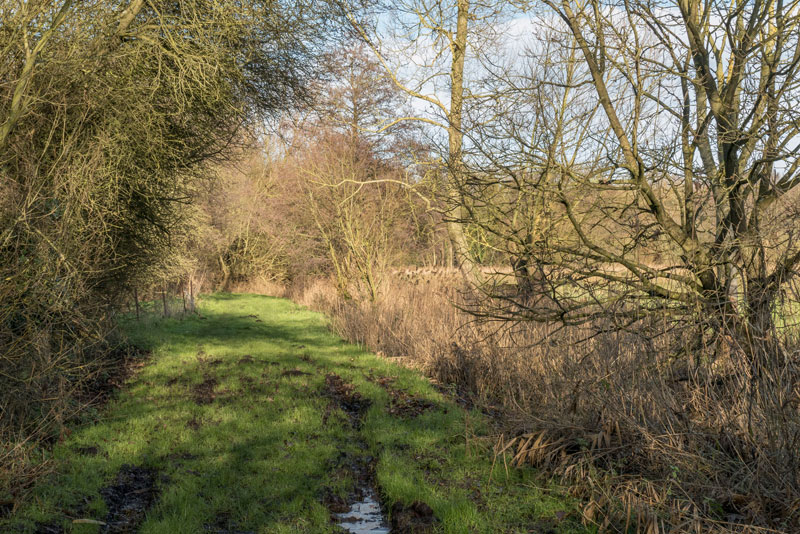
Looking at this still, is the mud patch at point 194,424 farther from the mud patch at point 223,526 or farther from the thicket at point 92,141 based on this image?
the mud patch at point 223,526

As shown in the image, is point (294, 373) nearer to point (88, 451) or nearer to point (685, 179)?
point (88, 451)

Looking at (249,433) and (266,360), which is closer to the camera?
(249,433)

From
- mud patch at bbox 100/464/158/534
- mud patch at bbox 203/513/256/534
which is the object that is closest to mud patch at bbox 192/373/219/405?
mud patch at bbox 100/464/158/534

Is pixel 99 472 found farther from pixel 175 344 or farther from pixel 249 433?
pixel 175 344

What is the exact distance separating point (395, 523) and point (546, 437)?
5.75 feet

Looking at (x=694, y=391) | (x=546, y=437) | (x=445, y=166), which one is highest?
(x=445, y=166)

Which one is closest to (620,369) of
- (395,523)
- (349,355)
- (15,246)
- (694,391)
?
(694,391)

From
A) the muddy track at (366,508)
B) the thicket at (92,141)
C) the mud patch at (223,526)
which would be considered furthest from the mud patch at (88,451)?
the muddy track at (366,508)

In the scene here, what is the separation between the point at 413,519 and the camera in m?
4.97

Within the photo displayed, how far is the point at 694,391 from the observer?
4.88 metres

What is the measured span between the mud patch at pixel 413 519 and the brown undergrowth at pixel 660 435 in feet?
3.41

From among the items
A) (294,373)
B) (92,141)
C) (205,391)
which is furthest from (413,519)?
(294,373)

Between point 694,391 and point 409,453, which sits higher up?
point 694,391

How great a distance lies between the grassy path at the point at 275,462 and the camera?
496cm
